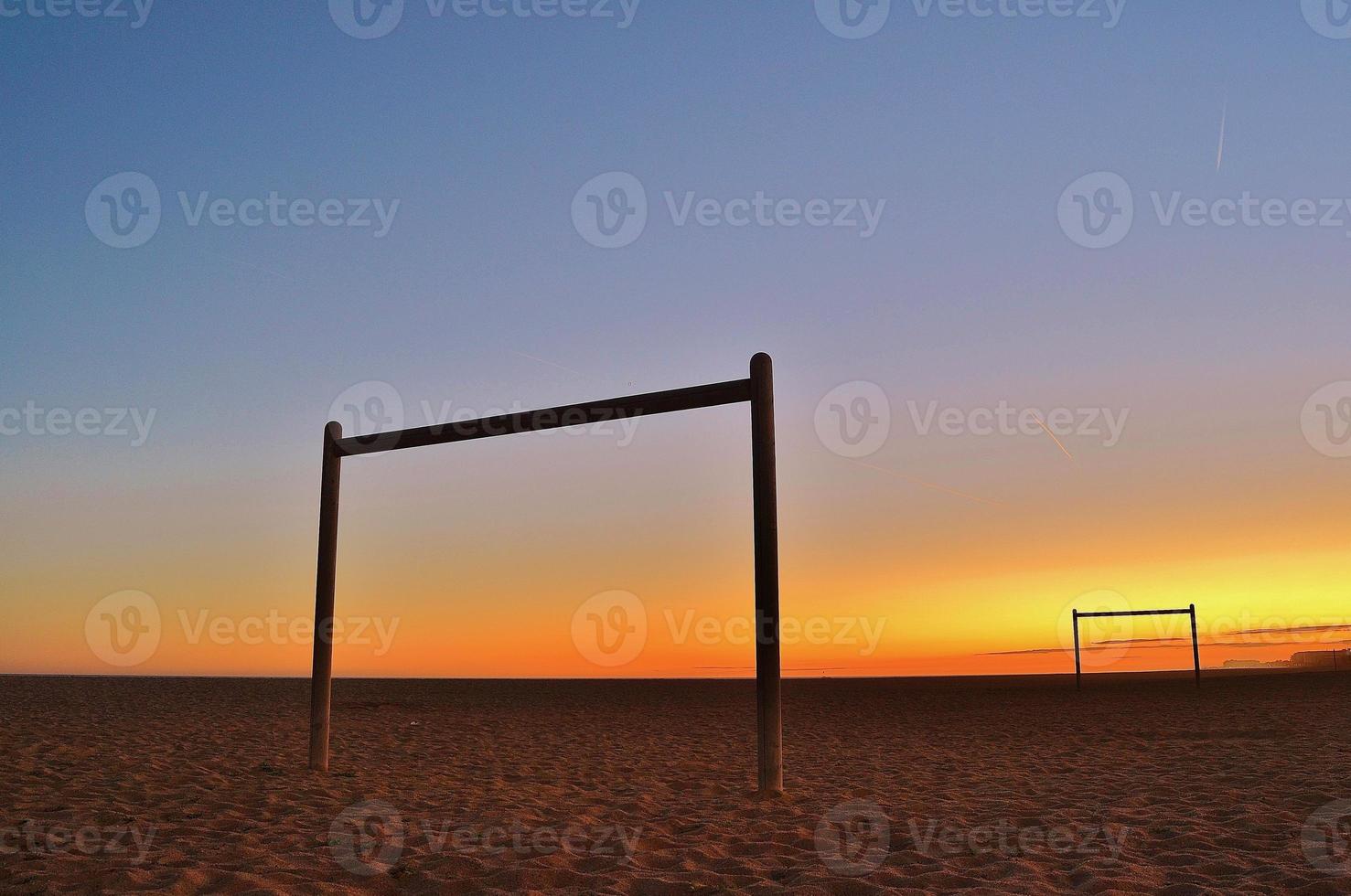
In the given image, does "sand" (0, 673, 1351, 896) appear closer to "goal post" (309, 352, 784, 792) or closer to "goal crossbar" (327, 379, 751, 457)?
"goal post" (309, 352, 784, 792)

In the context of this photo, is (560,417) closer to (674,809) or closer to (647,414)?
(647,414)

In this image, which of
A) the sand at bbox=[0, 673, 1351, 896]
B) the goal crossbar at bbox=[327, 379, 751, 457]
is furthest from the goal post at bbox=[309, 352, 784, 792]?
the sand at bbox=[0, 673, 1351, 896]

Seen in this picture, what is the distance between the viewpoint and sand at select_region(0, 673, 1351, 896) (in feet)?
12.3

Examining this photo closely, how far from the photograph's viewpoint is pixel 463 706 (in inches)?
642

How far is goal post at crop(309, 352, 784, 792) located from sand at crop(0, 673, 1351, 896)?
18.3 inches

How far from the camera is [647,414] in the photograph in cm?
630

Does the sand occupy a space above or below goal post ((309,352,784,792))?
below

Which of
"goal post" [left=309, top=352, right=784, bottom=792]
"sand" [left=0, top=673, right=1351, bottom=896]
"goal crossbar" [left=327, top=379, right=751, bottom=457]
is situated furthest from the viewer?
"goal crossbar" [left=327, top=379, right=751, bottom=457]

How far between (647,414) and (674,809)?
2.55 m

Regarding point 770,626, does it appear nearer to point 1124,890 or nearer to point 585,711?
point 1124,890

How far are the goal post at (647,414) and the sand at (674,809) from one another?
464 millimetres

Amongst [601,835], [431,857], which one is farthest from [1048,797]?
[431,857]

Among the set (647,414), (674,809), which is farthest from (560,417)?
(674,809)

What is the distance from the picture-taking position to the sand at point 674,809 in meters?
3.74
